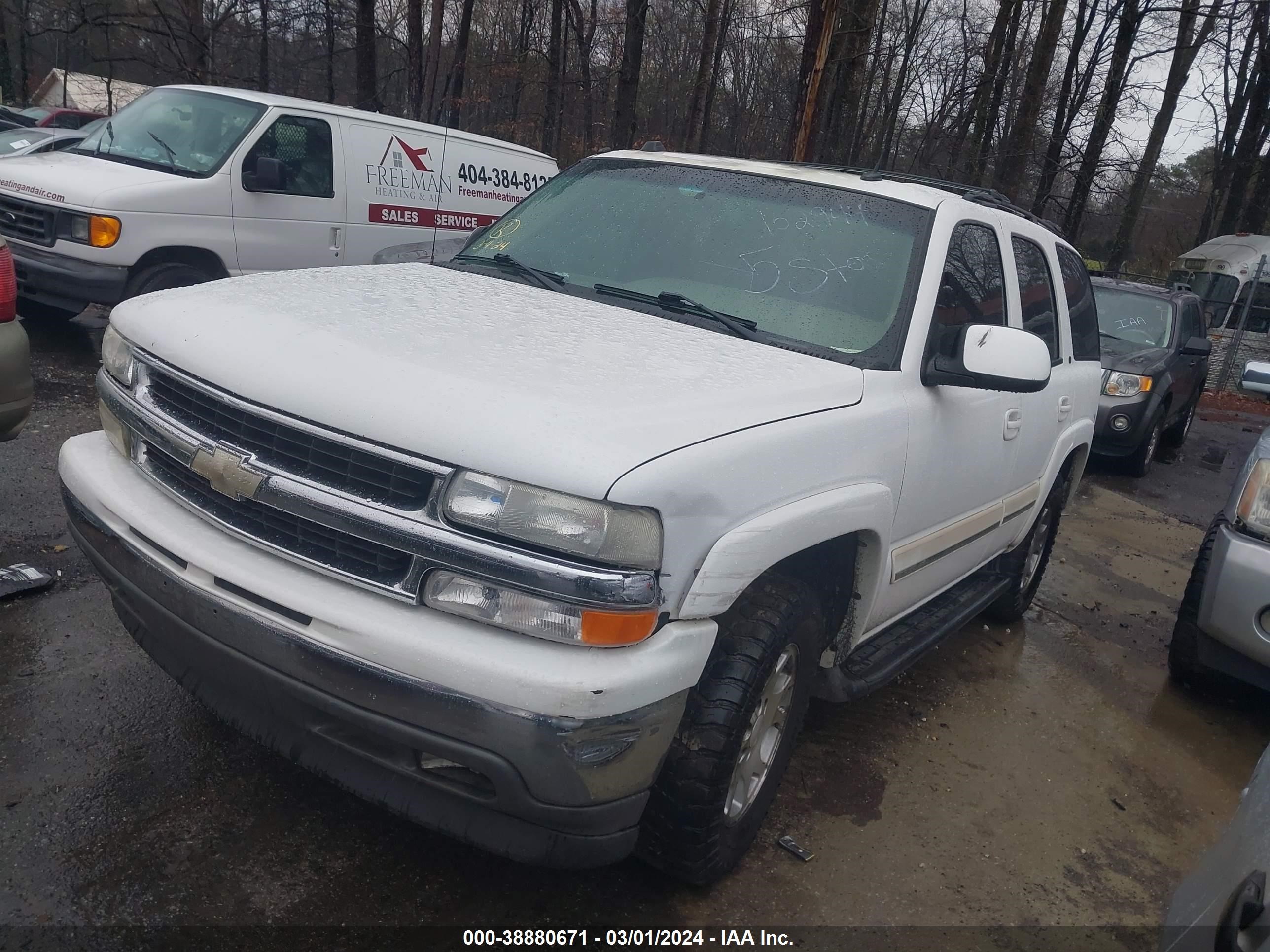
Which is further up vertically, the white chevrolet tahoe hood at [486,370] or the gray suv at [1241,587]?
the white chevrolet tahoe hood at [486,370]

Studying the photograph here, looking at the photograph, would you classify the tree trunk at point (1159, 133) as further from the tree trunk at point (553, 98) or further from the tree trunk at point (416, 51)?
the tree trunk at point (416, 51)

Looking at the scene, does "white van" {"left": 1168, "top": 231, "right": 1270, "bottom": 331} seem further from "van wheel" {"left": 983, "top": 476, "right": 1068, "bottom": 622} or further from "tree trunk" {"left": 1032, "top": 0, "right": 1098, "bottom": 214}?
"van wheel" {"left": 983, "top": 476, "right": 1068, "bottom": 622}

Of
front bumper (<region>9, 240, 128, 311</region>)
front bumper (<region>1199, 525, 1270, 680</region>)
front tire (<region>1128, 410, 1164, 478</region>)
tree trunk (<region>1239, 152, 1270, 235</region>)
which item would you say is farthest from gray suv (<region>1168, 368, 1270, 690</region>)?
tree trunk (<region>1239, 152, 1270, 235</region>)

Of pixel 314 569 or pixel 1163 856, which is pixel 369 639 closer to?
pixel 314 569

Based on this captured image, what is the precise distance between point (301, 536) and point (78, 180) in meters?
5.95

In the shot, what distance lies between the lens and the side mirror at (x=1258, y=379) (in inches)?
158

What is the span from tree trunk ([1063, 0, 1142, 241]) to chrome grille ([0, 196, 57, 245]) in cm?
1948

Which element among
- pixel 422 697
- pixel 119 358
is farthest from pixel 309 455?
pixel 119 358

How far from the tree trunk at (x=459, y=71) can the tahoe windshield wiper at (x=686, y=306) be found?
17.2 metres

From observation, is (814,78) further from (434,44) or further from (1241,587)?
(434,44)

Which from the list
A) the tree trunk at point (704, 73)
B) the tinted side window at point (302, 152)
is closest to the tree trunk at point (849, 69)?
the tree trunk at point (704, 73)

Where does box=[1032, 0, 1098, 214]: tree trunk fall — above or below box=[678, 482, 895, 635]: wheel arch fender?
above

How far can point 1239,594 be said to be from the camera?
4.07 m

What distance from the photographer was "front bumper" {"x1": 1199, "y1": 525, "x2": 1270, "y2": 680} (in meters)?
4.01
